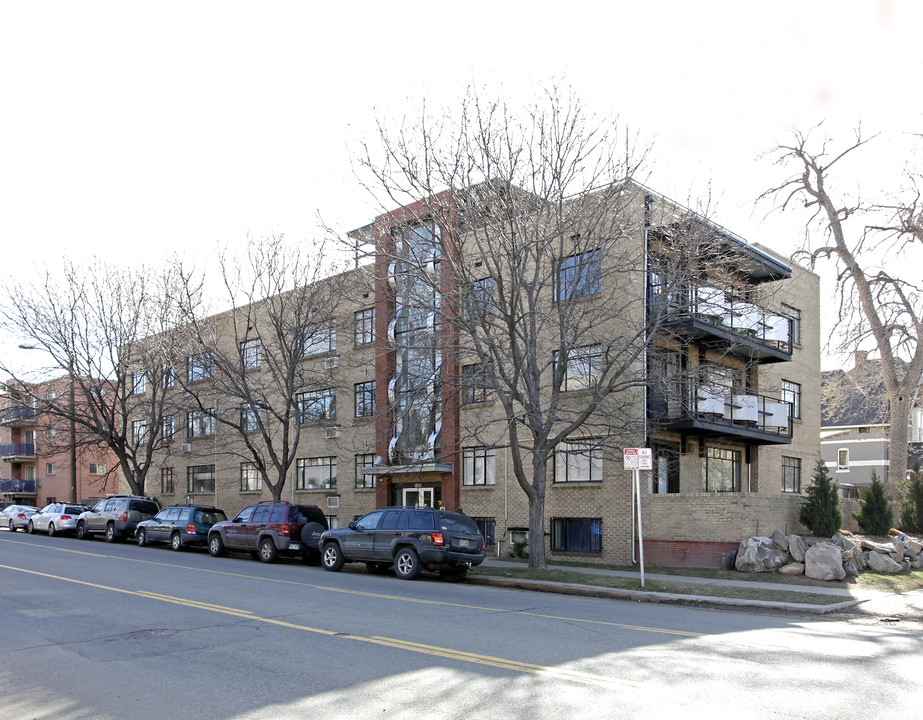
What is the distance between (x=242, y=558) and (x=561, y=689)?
19153 mm

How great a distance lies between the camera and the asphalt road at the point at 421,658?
678cm

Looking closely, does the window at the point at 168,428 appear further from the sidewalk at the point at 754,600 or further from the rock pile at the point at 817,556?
the rock pile at the point at 817,556

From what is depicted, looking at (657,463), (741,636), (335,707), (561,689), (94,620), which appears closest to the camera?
(335,707)

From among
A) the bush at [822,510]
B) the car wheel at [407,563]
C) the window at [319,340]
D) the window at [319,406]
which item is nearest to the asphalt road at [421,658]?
the car wheel at [407,563]

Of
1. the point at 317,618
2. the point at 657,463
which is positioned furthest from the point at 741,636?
the point at 657,463

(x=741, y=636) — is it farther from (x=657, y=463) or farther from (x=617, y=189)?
(x=657, y=463)

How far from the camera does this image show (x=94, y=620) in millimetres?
11164

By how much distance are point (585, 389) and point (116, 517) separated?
20.1 m

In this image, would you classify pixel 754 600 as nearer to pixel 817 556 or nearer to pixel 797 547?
pixel 817 556

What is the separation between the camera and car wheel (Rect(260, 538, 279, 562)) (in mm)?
22523

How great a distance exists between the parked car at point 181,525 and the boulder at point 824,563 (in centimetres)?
1768

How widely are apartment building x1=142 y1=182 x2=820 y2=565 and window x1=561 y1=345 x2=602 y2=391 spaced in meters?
0.15

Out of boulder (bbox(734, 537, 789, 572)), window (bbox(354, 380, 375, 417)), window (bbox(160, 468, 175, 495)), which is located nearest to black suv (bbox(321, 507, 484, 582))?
boulder (bbox(734, 537, 789, 572))

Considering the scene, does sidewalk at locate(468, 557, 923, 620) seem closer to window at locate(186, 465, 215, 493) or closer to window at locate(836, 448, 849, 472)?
window at locate(186, 465, 215, 493)
